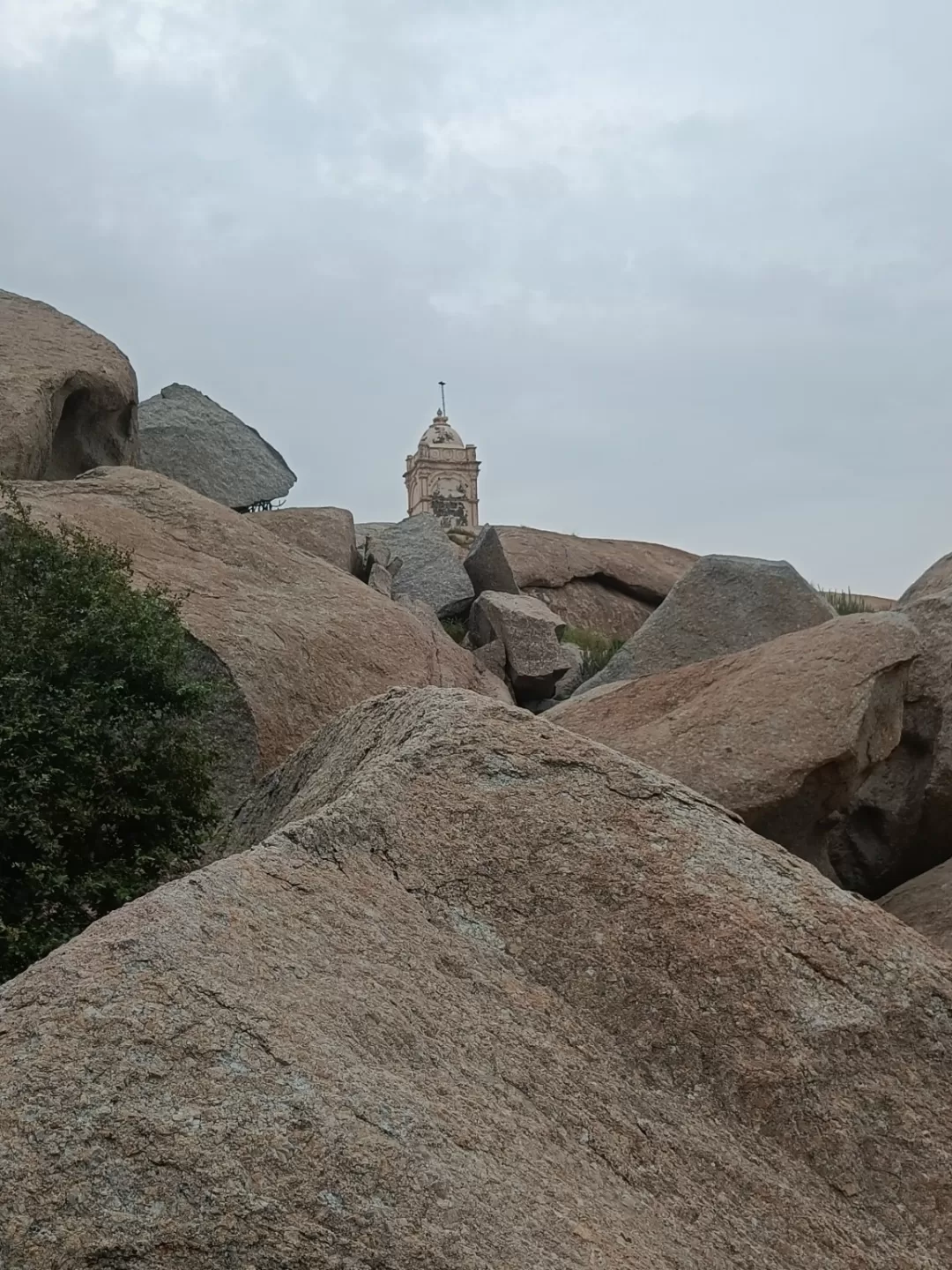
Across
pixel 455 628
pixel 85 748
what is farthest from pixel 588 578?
pixel 85 748

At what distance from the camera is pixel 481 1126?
12.2ft

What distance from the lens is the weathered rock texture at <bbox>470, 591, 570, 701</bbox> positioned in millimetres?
17547

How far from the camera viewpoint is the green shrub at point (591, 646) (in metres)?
19.1

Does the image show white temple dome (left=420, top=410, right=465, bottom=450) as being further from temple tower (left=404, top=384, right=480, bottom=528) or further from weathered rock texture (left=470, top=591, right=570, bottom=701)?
weathered rock texture (left=470, top=591, right=570, bottom=701)

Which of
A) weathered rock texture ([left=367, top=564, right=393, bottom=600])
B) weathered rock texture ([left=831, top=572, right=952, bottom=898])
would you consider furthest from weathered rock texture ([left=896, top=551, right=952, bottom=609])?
weathered rock texture ([left=367, top=564, right=393, bottom=600])

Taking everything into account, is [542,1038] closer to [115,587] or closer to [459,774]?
[459,774]

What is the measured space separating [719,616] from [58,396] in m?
7.69

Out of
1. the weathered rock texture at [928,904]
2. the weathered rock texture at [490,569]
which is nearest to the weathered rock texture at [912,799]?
the weathered rock texture at [928,904]

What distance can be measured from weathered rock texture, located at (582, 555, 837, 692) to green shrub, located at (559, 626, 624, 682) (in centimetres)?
419

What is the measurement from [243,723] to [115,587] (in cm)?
166

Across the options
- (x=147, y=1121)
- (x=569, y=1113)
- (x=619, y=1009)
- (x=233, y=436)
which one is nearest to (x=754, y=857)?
(x=619, y=1009)

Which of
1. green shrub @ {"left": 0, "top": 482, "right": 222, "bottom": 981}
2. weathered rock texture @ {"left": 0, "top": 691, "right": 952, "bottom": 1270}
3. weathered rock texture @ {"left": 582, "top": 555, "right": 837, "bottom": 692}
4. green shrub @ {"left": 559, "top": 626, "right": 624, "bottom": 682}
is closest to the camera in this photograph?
weathered rock texture @ {"left": 0, "top": 691, "right": 952, "bottom": 1270}

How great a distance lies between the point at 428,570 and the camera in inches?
797

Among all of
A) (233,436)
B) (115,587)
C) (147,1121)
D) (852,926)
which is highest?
(233,436)
